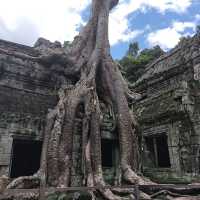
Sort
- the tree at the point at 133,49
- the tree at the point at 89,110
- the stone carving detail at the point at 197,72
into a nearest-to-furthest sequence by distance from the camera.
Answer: the tree at the point at 89,110 < the stone carving detail at the point at 197,72 < the tree at the point at 133,49

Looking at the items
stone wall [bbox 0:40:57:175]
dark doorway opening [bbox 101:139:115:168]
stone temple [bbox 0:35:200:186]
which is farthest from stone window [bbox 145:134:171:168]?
stone wall [bbox 0:40:57:175]

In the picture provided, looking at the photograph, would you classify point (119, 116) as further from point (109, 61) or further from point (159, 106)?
point (159, 106)

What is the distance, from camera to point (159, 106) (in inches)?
374

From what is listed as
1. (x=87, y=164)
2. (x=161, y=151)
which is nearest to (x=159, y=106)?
(x=161, y=151)

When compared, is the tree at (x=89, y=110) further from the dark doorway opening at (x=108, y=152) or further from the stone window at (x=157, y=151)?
the stone window at (x=157, y=151)

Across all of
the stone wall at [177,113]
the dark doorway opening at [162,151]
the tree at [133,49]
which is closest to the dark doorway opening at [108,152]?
the stone wall at [177,113]

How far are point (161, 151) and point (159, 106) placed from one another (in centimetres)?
183

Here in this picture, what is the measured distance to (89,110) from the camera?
6633 mm

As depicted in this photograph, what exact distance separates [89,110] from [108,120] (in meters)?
0.90

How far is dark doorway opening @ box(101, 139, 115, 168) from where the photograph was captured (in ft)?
24.0

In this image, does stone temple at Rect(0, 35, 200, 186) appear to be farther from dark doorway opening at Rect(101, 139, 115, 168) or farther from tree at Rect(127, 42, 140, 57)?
tree at Rect(127, 42, 140, 57)

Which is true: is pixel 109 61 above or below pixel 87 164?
above

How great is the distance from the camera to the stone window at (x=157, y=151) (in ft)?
31.2

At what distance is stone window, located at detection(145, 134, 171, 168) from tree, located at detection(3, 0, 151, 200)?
2.20m
